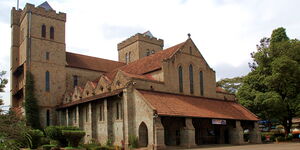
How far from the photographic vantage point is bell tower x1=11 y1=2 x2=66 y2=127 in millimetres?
46125

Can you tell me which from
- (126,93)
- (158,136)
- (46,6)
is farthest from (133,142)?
(46,6)

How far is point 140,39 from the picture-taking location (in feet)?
206

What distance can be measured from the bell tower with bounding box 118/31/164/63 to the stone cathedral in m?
6.88

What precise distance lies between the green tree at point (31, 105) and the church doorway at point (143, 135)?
17.6 meters

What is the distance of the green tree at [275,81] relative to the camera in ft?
141

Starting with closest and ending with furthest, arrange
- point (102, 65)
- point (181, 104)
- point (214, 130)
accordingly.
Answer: point (181, 104) < point (214, 130) < point (102, 65)

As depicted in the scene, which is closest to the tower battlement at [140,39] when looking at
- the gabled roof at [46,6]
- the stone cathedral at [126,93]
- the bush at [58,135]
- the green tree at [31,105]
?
the stone cathedral at [126,93]

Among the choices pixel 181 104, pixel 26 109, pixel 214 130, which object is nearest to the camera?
pixel 181 104

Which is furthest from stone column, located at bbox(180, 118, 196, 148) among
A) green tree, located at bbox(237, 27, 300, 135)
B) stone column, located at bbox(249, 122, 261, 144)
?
green tree, located at bbox(237, 27, 300, 135)

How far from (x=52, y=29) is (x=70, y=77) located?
25.3ft

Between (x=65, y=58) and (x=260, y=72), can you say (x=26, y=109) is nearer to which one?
(x=65, y=58)

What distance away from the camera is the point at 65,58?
49469 millimetres

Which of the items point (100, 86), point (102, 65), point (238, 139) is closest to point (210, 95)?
point (238, 139)

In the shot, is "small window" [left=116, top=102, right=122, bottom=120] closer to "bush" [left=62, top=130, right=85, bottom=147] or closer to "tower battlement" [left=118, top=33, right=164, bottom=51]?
"bush" [left=62, top=130, right=85, bottom=147]
